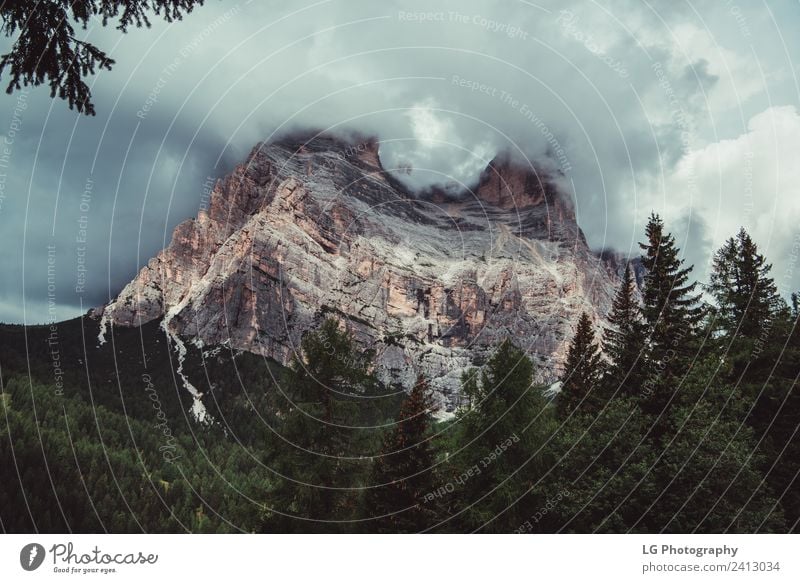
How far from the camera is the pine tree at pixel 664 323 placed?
16.5 metres

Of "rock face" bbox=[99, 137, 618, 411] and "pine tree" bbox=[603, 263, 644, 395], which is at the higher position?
"rock face" bbox=[99, 137, 618, 411]

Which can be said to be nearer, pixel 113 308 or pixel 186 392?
pixel 186 392

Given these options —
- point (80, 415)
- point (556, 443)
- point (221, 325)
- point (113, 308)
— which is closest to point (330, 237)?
point (221, 325)

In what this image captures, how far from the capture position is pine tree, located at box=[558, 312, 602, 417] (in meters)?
21.5

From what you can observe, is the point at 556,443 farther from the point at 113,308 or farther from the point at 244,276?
the point at 113,308

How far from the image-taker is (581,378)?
24.6m

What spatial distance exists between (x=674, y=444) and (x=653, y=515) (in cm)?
217

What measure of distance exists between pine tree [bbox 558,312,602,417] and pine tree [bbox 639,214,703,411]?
3.48 metres
